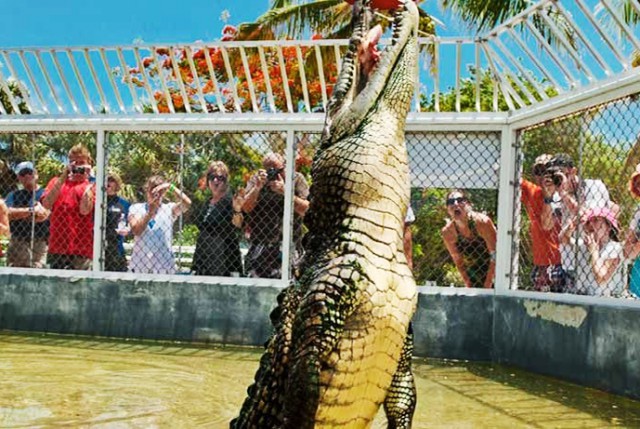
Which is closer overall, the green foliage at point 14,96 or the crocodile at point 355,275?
the crocodile at point 355,275

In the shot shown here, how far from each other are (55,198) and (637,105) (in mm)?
6033

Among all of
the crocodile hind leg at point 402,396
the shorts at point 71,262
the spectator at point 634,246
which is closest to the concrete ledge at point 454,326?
the spectator at point 634,246

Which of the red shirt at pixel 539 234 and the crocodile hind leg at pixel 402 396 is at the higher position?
the red shirt at pixel 539 234

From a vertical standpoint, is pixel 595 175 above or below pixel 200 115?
below

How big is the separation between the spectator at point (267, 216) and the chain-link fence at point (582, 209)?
236 cm

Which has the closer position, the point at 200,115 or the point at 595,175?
the point at 595,175

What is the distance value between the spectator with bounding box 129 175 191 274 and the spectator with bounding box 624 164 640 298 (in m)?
4.50

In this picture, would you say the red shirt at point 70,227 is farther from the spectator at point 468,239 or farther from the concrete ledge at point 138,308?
the spectator at point 468,239

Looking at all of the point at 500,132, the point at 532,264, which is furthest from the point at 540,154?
the point at 532,264

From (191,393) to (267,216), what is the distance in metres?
2.88

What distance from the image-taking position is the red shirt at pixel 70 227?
9117mm

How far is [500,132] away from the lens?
26.8ft

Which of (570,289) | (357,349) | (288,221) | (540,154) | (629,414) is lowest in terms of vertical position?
(629,414)

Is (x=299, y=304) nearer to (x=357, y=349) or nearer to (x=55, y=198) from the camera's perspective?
(x=357, y=349)
